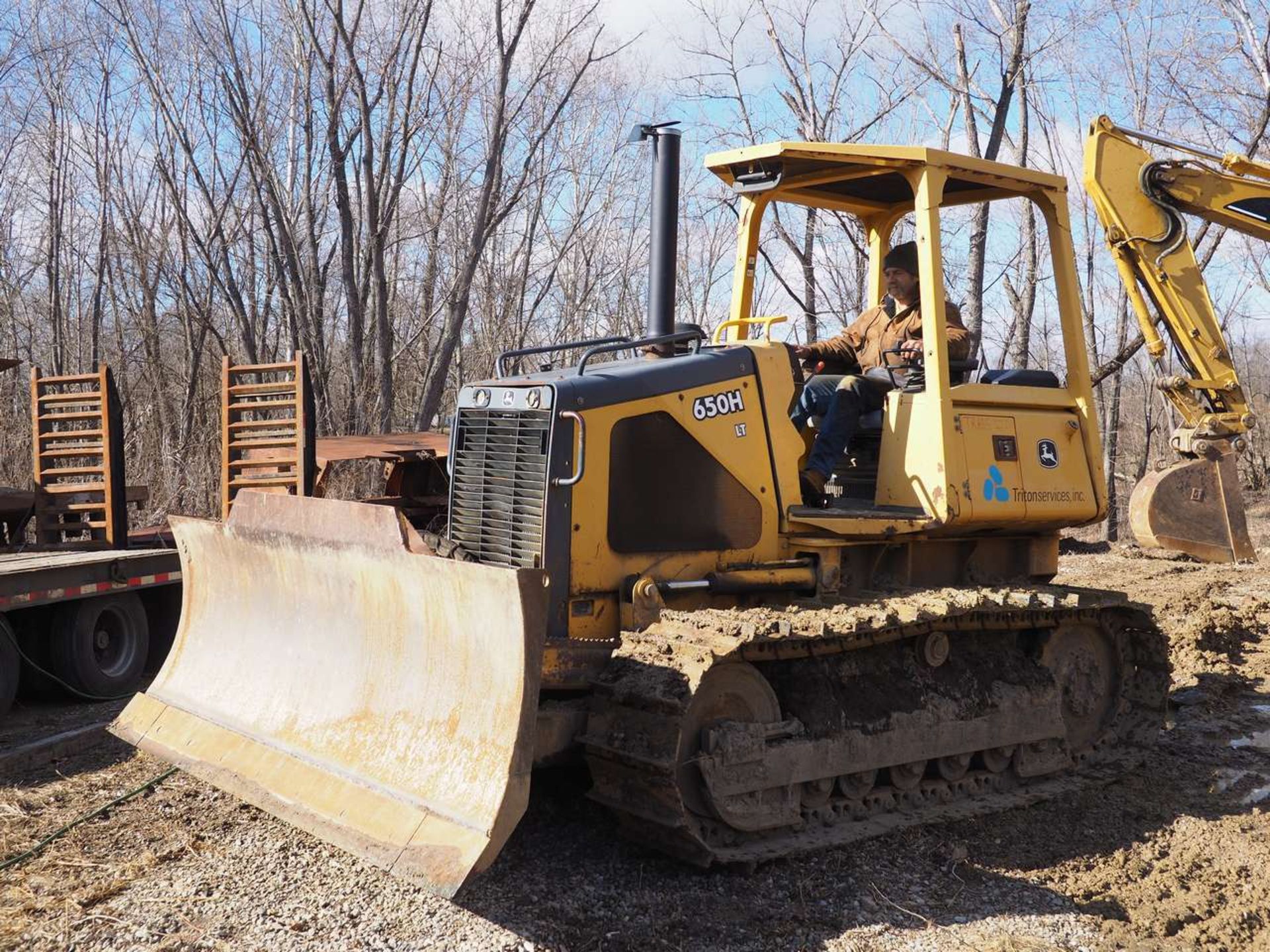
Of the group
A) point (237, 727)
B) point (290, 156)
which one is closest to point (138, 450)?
point (290, 156)

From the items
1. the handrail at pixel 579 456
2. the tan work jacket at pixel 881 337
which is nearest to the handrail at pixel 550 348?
the handrail at pixel 579 456

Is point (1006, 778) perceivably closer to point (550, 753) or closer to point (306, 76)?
point (550, 753)

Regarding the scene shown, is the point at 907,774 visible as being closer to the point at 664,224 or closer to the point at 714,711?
the point at 714,711

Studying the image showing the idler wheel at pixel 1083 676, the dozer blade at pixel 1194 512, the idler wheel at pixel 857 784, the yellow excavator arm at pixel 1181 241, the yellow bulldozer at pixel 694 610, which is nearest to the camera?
the yellow bulldozer at pixel 694 610

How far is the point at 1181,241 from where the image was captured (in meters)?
8.83

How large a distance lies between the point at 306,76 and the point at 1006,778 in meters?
12.6

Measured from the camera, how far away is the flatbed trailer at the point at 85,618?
7.39 meters

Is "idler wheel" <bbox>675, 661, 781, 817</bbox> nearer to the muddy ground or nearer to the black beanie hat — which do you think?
the muddy ground

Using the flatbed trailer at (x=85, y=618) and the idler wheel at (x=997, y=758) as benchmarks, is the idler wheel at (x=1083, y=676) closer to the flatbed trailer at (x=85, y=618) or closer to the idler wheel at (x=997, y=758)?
the idler wheel at (x=997, y=758)

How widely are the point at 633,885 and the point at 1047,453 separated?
3103mm

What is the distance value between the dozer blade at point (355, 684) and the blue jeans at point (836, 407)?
2.03 meters

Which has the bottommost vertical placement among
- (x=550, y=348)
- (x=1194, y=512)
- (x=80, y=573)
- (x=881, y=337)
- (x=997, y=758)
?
(x=997, y=758)

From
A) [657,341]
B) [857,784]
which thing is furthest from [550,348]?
[857,784]

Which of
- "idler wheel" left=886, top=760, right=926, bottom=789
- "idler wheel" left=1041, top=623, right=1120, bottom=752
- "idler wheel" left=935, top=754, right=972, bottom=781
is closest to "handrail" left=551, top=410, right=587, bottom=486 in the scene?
"idler wheel" left=886, top=760, right=926, bottom=789
